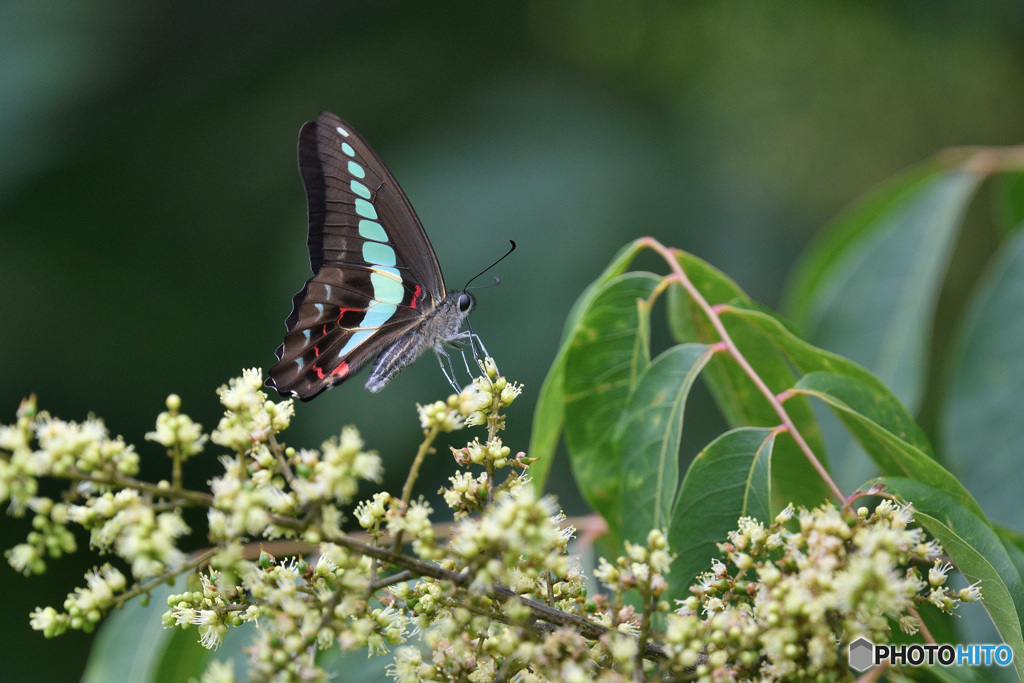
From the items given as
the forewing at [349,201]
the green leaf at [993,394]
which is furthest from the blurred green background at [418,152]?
the green leaf at [993,394]

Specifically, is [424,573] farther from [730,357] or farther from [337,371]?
[337,371]

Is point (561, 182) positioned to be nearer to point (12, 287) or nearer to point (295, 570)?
point (12, 287)

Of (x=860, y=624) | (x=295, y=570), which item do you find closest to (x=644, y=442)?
(x=860, y=624)

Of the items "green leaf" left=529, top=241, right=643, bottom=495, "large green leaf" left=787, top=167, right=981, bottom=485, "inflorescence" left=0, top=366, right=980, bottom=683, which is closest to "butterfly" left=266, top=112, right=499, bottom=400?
"green leaf" left=529, top=241, right=643, bottom=495

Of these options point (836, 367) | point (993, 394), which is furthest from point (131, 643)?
point (993, 394)

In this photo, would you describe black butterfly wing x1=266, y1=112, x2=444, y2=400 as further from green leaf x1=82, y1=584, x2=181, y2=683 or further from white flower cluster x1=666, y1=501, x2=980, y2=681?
white flower cluster x1=666, y1=501, x2=980, y2=681

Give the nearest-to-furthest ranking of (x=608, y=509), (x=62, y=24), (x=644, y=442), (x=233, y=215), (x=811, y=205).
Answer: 1. (x=644, y=442)
2. (x=608, y=509)
3. (x=62, y=24)
4. (x=233, y=215)
5. (x=811, y=205)
